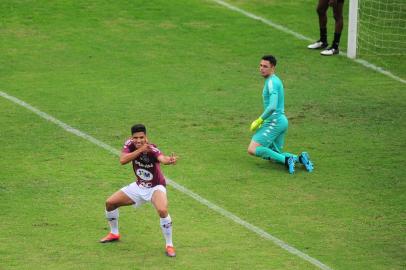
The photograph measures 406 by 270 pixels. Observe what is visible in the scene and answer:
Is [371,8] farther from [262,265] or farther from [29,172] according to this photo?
[262,265]

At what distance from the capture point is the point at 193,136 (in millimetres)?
16734

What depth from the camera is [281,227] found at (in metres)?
12.8

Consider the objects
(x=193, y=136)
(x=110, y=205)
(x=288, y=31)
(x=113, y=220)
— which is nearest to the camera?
(x=110, y=205)

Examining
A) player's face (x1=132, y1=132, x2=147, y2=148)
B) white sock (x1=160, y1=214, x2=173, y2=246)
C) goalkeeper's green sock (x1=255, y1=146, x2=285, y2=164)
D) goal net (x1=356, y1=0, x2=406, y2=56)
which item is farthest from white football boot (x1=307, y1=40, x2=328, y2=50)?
white sock (x1=160, y1=214, x2=173, y2=246)

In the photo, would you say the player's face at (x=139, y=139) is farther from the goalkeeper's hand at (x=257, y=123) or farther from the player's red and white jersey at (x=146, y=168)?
the goalkeeper's hand at (x=257, y=123)

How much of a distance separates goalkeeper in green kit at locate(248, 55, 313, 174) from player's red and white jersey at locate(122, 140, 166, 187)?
10.1 feet

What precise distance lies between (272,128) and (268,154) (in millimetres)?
405

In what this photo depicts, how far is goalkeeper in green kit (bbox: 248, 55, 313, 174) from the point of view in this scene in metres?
14.9

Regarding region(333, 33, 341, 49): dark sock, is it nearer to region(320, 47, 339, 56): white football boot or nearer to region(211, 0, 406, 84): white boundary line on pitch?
region(320, 47, 339, 56): white football boot

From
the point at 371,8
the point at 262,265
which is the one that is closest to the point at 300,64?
the point at 371,8

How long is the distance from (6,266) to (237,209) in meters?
3.47

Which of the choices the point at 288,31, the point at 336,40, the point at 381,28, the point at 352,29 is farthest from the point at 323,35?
the point at 381,28

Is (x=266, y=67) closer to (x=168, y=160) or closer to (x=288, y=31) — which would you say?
(x=168, y=160)

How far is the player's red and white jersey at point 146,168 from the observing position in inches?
465
